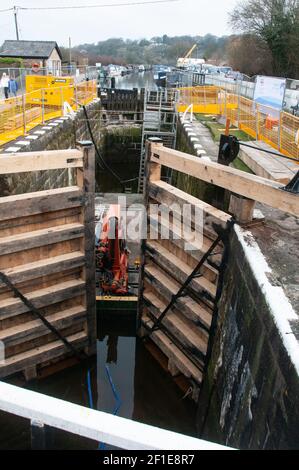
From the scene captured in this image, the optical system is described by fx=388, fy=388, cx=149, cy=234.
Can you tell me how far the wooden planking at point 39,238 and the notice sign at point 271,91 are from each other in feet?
34.0

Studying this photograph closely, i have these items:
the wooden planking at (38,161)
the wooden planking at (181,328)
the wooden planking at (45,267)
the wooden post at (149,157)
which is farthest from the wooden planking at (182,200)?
the wooden planking at (181,328)

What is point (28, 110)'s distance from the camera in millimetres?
12625

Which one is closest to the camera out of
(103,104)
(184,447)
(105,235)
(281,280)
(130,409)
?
(184,447)

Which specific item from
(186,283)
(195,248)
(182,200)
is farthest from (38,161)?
(186,283)

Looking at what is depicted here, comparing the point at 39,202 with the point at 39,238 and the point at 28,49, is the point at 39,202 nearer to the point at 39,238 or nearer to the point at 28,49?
the point at 39,238

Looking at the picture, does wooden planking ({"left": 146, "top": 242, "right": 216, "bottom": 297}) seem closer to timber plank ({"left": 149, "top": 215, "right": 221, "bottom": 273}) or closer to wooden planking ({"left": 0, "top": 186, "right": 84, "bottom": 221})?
timber plank ({"left": 149, "top": 215, "right": 221, "bottom": 273})

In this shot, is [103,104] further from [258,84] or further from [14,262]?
[14,262]

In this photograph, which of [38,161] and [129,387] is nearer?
[38,161]

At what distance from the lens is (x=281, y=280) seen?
372 centimetres

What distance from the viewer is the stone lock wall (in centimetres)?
275

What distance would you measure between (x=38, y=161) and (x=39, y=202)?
1.98 ft

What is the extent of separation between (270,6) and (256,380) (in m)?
45.7

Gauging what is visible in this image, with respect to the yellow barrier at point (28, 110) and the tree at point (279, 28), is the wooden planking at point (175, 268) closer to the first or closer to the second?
the yellow barrier at point (28, 110)

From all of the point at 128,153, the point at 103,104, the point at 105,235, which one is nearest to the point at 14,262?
the point at 105,235
